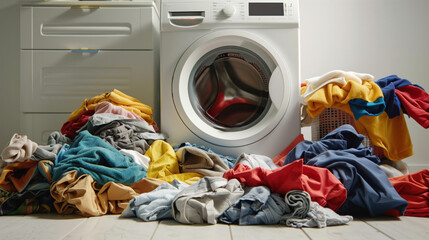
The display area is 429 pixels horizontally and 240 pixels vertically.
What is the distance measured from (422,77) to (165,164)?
181 centimetres

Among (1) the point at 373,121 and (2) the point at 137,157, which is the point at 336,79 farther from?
(2) the point at 137,157

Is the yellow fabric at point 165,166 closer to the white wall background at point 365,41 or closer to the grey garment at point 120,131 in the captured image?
the grey garment at point 120,131

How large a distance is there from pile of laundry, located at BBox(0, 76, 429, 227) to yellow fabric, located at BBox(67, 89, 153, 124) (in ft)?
0.93

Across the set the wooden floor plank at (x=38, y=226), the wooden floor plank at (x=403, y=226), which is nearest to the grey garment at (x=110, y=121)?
the wooden floor plank at (x=38, y=226)

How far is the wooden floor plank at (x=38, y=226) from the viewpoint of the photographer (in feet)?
3.37

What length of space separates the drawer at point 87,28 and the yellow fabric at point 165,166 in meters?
0.71

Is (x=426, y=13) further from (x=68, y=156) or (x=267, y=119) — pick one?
(x=68, y=156)

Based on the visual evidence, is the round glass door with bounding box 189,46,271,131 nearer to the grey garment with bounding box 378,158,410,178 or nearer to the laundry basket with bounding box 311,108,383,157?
the laundry basket with bounding box 311,108,383,157

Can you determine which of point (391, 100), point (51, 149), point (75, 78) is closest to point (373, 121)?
point (391, 100)

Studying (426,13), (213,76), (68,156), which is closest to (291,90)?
(213,76)

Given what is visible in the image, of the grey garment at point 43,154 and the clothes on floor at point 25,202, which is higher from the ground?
the grey garment at point 43,154

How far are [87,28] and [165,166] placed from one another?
3.22ft

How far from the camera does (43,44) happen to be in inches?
82.7

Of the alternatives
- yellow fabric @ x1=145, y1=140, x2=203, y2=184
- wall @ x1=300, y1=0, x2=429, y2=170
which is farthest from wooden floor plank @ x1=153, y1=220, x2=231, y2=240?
wall @ x1=300, y1=0, x2=429, y2=170
